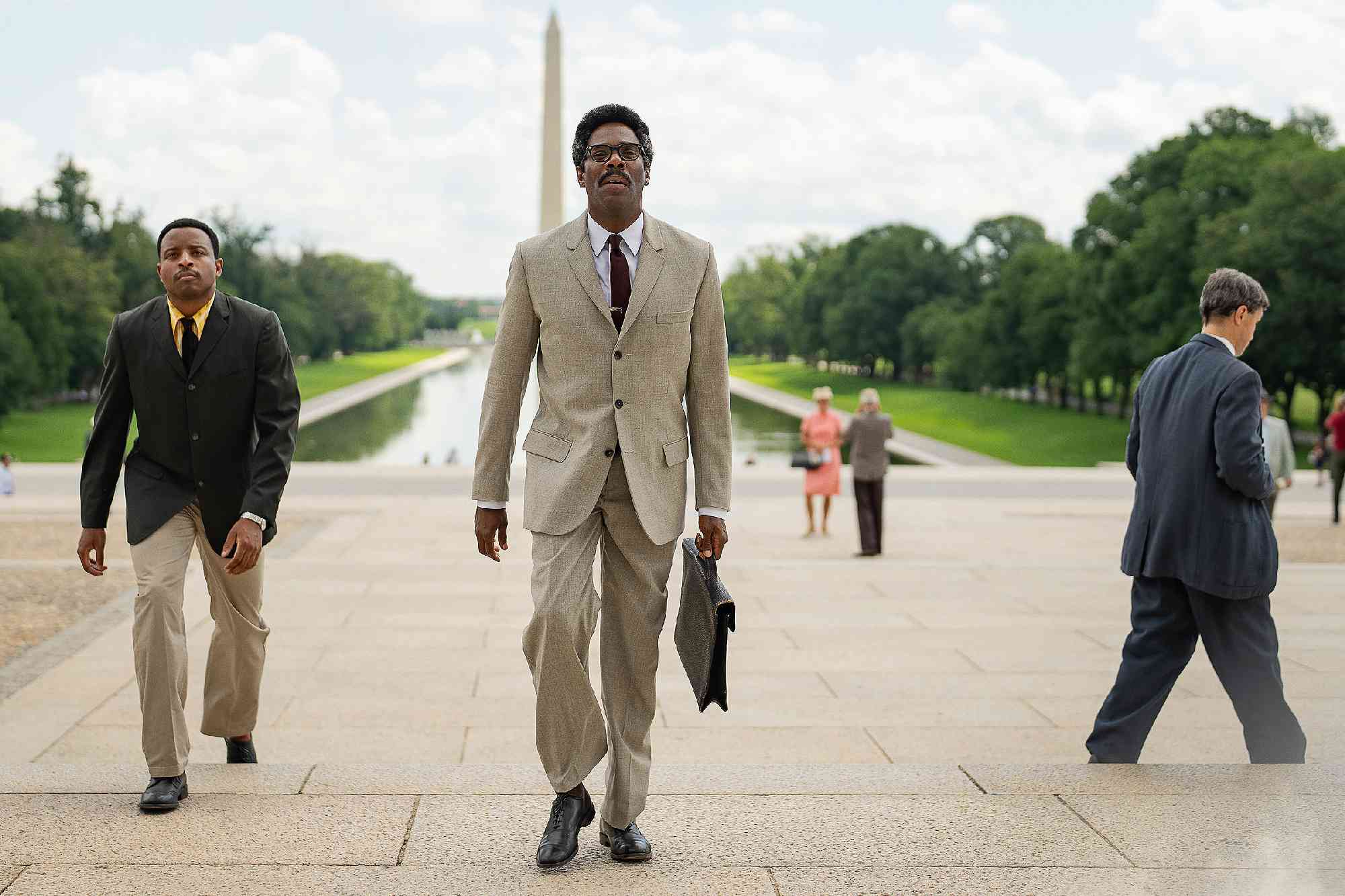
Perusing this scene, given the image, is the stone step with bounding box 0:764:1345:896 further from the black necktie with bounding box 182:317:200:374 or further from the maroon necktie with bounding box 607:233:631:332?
the maroon necktie with bounding box 607:233:631:332

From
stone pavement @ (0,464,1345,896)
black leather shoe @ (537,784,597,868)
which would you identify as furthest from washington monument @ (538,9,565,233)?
black leather shoe @ (537,784,597,868)

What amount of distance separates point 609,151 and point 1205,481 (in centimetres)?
225

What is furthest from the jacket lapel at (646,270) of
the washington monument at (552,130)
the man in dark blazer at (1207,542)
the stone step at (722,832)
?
the washington monument at (552,130)

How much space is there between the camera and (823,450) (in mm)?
14664

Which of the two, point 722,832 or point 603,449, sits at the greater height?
point 603,449

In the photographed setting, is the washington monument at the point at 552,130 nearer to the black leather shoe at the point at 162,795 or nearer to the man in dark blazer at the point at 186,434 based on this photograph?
the man in dark blazer at the point at 186,434

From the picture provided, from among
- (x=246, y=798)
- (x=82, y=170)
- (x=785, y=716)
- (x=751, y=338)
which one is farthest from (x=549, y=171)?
(x=751, y=338)

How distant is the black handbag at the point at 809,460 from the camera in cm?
1447

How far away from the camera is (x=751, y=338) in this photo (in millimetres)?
129500

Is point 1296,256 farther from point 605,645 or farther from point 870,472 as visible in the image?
point 605,645

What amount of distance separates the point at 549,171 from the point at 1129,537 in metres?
31.8

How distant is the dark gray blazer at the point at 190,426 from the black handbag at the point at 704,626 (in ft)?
4.18

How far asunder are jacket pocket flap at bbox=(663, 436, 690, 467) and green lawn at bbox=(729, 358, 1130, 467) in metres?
26.2

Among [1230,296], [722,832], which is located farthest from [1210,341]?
[722,832]
